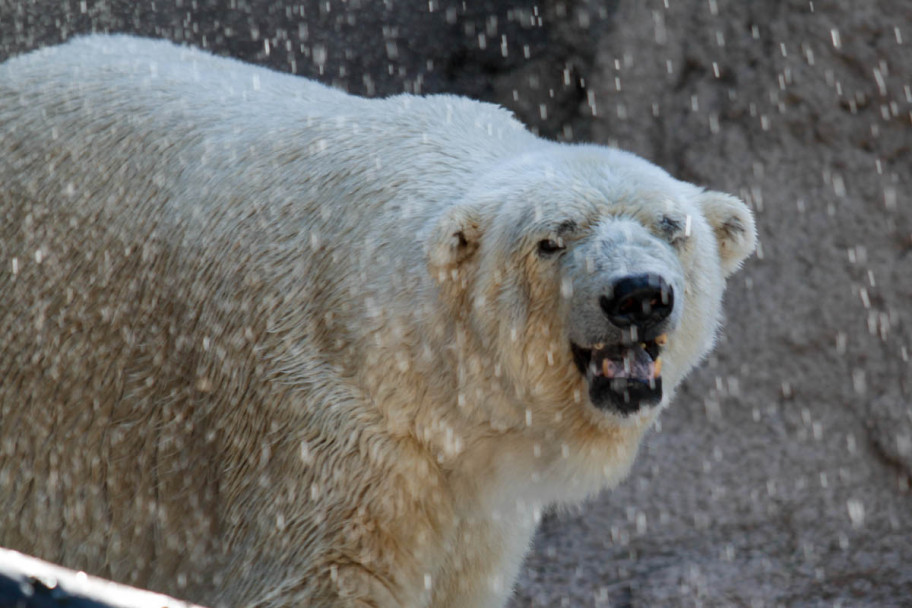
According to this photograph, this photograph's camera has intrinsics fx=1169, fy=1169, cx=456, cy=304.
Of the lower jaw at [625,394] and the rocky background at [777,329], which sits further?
the rocky background at [777,329]

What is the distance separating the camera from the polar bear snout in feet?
8.79

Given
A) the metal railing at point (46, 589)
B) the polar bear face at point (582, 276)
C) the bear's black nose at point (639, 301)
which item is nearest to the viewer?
the metal railing at point (46, 589)

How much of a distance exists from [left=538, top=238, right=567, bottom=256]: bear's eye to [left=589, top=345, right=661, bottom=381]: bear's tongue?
272 mm

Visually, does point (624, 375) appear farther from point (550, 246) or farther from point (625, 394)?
point (550, 246)

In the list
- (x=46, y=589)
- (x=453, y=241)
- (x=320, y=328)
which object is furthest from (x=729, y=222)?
(x=46, y=589)

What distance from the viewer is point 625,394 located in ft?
9.34

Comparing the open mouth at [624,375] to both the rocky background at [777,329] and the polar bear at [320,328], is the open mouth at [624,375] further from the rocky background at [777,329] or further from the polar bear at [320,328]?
the rocky background at [777,329]

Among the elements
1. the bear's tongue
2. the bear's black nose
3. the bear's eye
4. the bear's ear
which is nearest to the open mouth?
the bear's tongue

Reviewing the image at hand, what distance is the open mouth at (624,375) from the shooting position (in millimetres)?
2852

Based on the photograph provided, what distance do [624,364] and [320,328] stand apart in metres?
0.81

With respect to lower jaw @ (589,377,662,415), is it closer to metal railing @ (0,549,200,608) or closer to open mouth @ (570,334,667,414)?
open mouth @ (570,334,667,414)

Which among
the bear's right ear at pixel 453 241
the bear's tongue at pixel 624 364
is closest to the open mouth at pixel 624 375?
the bear's tongue at pixel 624 364

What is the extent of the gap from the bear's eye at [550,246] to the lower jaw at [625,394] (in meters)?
0.33

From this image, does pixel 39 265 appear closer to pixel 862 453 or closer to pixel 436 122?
pixel 436 122
